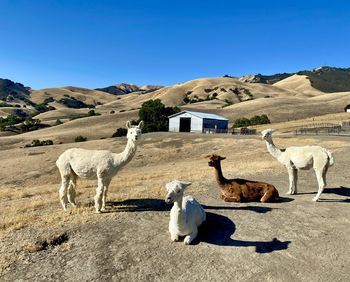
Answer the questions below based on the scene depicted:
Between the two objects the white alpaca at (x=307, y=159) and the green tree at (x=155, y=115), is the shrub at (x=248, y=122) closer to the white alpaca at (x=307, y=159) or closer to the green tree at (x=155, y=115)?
the green tree at (x=155, y=115)

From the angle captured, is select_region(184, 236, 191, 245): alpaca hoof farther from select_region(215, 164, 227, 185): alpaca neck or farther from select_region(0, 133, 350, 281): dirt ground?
select_region(215, 164, 227, 185): alpaca neck

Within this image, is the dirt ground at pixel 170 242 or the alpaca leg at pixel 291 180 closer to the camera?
the dirt ground at pixel 170 242

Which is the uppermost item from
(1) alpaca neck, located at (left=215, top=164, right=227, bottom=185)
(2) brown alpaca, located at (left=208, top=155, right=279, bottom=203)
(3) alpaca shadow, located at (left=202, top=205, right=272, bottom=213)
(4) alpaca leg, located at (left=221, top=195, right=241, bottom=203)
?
(1) alpaca neck, located at (left=215, top=164, right=227, bottom=185)

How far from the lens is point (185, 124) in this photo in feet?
256

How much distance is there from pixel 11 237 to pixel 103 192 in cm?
336

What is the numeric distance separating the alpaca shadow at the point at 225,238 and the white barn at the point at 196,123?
61039 mm

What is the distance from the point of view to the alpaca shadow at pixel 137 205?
45.5 feet

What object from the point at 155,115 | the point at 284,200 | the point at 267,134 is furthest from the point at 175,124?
the point at 284,200

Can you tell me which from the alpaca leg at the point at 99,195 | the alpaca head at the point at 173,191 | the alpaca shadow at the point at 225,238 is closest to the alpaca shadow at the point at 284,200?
the alpaca shadow at the point at 225,238

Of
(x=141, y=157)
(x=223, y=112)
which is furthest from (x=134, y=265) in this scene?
(x=223, y=112)

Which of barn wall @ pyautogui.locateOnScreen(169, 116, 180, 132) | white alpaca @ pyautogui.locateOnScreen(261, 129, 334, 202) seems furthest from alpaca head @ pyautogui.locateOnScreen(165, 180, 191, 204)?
barn wall @ pyautogui.locateOnScreen(169, 116, 180, 132)

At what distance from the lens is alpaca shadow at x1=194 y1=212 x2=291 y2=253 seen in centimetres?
1077

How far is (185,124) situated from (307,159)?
6288cm

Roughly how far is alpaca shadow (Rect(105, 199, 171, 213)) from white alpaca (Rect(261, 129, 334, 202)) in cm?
587
